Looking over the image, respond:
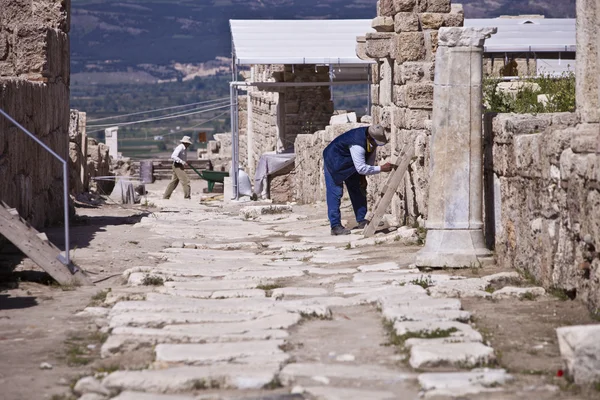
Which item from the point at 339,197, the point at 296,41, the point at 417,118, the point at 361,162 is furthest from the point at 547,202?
the point at 296,41

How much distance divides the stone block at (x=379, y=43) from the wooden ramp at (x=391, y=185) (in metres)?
2.38

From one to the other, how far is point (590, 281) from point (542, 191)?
3.92ft

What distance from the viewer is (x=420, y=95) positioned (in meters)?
13.1

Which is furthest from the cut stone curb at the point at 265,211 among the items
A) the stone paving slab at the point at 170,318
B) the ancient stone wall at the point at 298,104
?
the stone paving slab at the point at 170,318

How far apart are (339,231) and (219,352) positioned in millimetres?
6710

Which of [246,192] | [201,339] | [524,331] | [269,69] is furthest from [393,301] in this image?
[269,69]

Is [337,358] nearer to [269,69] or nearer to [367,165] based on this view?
[367,165]

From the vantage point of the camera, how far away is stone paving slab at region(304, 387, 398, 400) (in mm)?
5473

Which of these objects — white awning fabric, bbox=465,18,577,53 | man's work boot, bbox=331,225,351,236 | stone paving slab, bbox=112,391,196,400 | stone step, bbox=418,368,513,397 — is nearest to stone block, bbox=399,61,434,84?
man's work boot, bbox=331,225,351,236

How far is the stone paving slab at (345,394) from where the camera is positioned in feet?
18.0

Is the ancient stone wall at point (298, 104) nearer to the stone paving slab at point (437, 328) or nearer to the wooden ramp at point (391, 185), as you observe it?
the wooden ramp at point (391, 185)

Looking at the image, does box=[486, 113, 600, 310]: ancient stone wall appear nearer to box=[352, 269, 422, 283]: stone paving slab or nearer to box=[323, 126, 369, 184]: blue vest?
box=[352, 269, 422, 283]: stone paving slab

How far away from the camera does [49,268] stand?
343 inches

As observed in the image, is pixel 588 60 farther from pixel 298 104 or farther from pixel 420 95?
pixel 298 104
